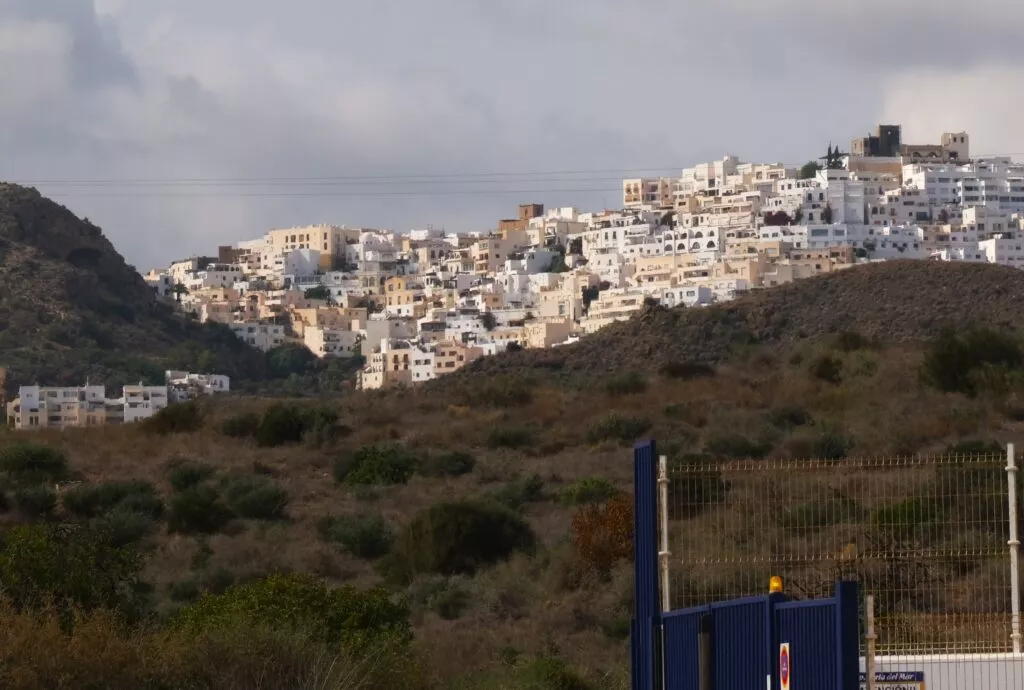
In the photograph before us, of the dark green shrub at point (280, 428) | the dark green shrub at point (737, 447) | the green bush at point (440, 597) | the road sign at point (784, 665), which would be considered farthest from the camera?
the dark green shrub at point (280, 428)

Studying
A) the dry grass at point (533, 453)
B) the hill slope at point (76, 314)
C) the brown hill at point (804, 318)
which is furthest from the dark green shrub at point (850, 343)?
the hill slope at point (76, 314)

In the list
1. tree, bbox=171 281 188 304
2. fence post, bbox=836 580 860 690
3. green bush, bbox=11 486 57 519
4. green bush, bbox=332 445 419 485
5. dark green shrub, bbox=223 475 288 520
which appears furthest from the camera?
tree, bbox=171 281 188 304

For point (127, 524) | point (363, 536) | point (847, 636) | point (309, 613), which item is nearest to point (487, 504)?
point (363, 536)

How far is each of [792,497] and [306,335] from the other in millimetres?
138803

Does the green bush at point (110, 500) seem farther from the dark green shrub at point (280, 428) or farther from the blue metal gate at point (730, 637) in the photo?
the blue metal gate at point (730, 637)

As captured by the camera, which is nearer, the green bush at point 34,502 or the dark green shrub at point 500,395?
the green bush at point 34,502

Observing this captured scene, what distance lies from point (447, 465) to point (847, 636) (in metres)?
27.0

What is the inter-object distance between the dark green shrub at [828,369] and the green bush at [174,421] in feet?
49.3

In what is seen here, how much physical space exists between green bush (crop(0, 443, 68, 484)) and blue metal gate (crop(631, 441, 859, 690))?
24.8 meters

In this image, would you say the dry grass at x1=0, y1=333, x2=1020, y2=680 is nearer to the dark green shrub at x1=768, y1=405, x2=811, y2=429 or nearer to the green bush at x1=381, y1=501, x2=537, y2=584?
the dark green shrub at x1=768, y1=405, x2=811, y2=429

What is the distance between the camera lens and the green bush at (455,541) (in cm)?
2888

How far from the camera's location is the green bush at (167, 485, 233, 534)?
33.3m

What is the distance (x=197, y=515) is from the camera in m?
33.5

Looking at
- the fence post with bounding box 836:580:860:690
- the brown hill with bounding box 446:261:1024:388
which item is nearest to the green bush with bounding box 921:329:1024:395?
the brown hill with bounding box 446:261:1024:388
